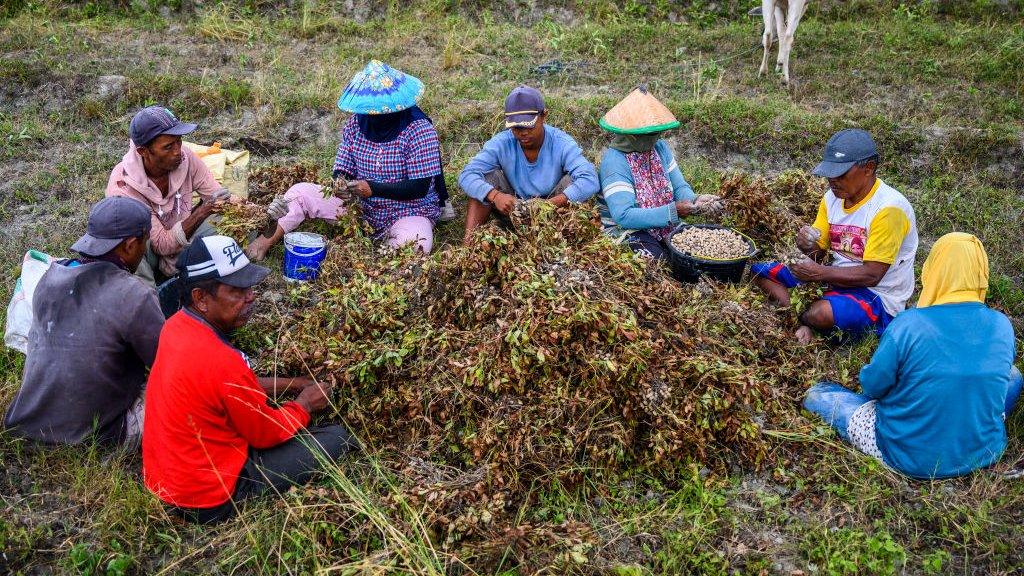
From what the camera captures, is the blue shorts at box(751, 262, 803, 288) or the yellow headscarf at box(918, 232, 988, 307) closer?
the yellow headscarf at box(918, 232, 988, 307)

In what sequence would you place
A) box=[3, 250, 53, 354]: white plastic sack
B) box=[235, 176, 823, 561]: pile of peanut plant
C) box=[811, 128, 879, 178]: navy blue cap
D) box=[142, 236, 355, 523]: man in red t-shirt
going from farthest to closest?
box=[811, 128, 879, 178]: navy blue cap
box=[3, 250, 53, 354]: white plastic sack
box=[235, 176, 823, 561]: pile of peanut plant
box=[142, 236, 355, 523]: man in red t-shirt

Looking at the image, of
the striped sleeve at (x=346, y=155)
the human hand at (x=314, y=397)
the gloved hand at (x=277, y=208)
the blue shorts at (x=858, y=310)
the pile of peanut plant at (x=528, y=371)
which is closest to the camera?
the pile of peanut plant at (x=528, y=371)

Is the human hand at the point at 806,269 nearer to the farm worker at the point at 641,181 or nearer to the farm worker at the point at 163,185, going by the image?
the farm worker at the point at 641,181

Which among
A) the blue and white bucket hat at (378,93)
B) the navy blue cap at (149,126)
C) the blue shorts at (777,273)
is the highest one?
the blue and white bucket hat at (378,93)

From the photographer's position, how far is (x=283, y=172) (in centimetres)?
520

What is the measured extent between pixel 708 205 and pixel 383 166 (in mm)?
2125

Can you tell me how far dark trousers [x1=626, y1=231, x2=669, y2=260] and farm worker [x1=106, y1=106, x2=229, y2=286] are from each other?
8.53 feet

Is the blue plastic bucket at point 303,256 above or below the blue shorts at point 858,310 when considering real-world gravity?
below

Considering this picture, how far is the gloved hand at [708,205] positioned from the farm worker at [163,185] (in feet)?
9.82

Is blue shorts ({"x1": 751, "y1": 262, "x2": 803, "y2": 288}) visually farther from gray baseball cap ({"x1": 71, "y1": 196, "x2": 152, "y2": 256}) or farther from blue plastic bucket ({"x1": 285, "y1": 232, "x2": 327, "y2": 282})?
gray baseball cap ({"x1": 71, "y1": 196, "x2": 152, "y2": 256})

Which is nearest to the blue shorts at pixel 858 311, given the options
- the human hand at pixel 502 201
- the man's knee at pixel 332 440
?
the human hand at pixel 502 201

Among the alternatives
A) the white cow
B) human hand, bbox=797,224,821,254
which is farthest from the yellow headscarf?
the white cow

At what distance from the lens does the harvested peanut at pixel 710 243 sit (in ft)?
14.1

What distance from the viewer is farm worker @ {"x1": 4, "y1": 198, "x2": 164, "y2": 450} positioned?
3143 millimetres
